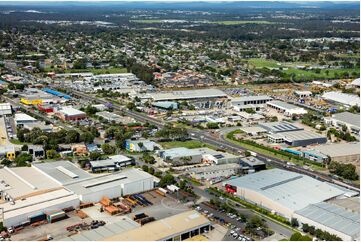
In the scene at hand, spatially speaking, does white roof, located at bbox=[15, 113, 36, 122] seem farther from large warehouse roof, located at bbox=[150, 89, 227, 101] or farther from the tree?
large warehouse roof, located at bbox=[150, 89, 227, 101]

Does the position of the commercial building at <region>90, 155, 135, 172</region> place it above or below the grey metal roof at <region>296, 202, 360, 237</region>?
below

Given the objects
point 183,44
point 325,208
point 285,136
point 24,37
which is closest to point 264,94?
point 285,136

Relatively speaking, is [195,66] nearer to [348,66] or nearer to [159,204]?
[348,66]

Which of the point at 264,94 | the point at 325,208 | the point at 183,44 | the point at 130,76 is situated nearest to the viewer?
the point at 325,208

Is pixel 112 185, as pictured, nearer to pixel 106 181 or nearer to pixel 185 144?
pixel 106 181

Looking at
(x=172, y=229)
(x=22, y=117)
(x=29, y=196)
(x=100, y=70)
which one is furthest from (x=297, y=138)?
(x=100, y=70)

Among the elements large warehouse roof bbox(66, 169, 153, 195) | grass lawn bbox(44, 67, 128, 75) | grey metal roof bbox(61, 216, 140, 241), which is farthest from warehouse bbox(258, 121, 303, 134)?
grass lawn bbox(44, 67, 128, 75)
